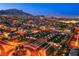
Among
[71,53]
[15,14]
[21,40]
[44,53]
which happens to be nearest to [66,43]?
[71,53]

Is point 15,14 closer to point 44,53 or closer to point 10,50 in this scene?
point 10,50

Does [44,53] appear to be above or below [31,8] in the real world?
below

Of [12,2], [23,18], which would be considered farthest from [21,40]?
[12,2]

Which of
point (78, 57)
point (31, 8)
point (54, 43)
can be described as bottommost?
point (78, 57)

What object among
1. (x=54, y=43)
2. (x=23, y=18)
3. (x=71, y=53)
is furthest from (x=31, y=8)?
(x=71, y=53)

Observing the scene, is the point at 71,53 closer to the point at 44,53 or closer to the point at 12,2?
the point at 44,53

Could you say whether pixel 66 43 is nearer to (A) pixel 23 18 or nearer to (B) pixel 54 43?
(B) pixel 54 43

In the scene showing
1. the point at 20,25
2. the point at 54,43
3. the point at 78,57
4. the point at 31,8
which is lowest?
the point at 78,57

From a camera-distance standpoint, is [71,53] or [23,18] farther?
[23,18]
